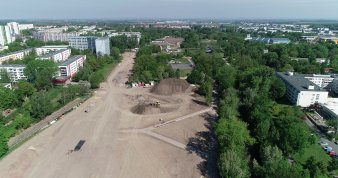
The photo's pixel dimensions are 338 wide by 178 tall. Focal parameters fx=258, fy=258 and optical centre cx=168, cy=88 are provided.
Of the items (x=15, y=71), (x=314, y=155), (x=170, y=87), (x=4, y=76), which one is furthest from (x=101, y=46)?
(x=314, y=155)

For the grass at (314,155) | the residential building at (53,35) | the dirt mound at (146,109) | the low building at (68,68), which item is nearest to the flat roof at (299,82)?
the grass at (314,155)

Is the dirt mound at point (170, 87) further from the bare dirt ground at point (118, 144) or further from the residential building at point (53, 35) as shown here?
the residential building at point (53, 35)

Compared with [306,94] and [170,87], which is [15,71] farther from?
[306,94]

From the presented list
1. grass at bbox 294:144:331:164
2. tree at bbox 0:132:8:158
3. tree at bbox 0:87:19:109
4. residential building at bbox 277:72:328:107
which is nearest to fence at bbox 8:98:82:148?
tree at bbox 0:132:8:158

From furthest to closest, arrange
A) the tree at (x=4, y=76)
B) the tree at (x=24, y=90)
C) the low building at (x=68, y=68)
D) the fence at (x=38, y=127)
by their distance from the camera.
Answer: the low building at (x=68, y=68) → the tree at (x=4, y=76) → the tree at (x=24, y=90) → the fence at (x=38, y=127)

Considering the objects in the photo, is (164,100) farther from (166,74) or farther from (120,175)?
(120,175)

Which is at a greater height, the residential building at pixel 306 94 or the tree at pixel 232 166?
the residential building at pixel 306 94
